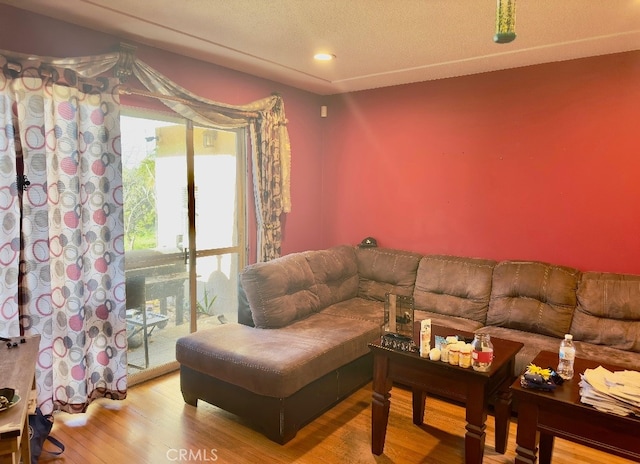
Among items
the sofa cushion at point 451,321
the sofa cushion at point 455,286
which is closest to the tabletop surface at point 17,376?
the sofa cushion at point 451,321

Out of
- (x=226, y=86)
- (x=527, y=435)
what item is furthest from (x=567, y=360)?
(x=226, y=86)

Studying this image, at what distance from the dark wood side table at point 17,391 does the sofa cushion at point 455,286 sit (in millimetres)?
2807

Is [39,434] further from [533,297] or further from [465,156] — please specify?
[465,156]

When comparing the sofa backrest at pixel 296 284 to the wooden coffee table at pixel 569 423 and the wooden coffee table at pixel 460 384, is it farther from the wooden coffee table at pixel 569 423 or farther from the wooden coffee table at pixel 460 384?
the wooden coffee table at pixel 569 423

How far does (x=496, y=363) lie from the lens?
2.19 m

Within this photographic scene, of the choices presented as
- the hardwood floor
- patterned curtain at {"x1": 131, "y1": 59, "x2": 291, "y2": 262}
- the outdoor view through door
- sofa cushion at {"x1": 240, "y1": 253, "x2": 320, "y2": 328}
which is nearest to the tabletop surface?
the hardwood floor

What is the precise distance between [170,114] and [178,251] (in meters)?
1.09

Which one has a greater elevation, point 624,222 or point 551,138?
point 551,138

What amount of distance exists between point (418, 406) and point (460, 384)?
0.69 m

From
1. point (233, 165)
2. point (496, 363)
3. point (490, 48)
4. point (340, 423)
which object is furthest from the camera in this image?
point (233, 165)

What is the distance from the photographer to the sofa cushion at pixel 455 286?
349cm

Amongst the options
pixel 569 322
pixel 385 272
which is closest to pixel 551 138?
pixel 569 322

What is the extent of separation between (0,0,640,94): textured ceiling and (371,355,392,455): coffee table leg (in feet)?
6.53

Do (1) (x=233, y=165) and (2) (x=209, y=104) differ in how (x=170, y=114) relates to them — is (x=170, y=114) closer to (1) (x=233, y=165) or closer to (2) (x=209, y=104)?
(2) (x=209, y=104)
